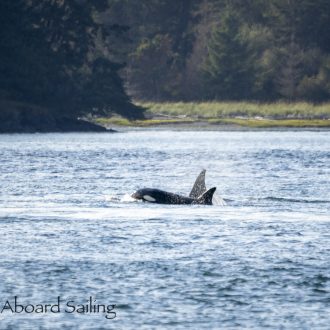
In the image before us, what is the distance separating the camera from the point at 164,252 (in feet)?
101

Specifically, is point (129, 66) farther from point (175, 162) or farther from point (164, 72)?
point (175, 162)

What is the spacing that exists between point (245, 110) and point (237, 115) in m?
1.05

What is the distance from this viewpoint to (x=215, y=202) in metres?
42.6

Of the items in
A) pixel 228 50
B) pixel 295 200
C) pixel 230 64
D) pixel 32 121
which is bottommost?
pixel 32 121

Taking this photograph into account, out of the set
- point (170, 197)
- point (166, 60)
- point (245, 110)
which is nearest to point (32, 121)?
point (245, 110)

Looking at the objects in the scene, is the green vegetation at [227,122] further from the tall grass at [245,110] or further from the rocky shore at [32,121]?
the rocky shore at [32,121]

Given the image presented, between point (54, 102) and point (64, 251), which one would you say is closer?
point (64, 251)

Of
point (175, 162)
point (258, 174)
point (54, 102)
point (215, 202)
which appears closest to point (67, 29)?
point (54, 102)

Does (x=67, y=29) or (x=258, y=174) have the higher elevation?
(x=67, y=29)

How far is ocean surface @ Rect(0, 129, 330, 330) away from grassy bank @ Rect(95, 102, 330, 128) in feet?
222

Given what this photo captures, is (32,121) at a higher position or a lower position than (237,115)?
higher

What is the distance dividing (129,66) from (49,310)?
138926 millimetres

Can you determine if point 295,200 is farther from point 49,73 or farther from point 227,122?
point 227,122

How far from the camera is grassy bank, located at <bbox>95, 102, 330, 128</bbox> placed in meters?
129
